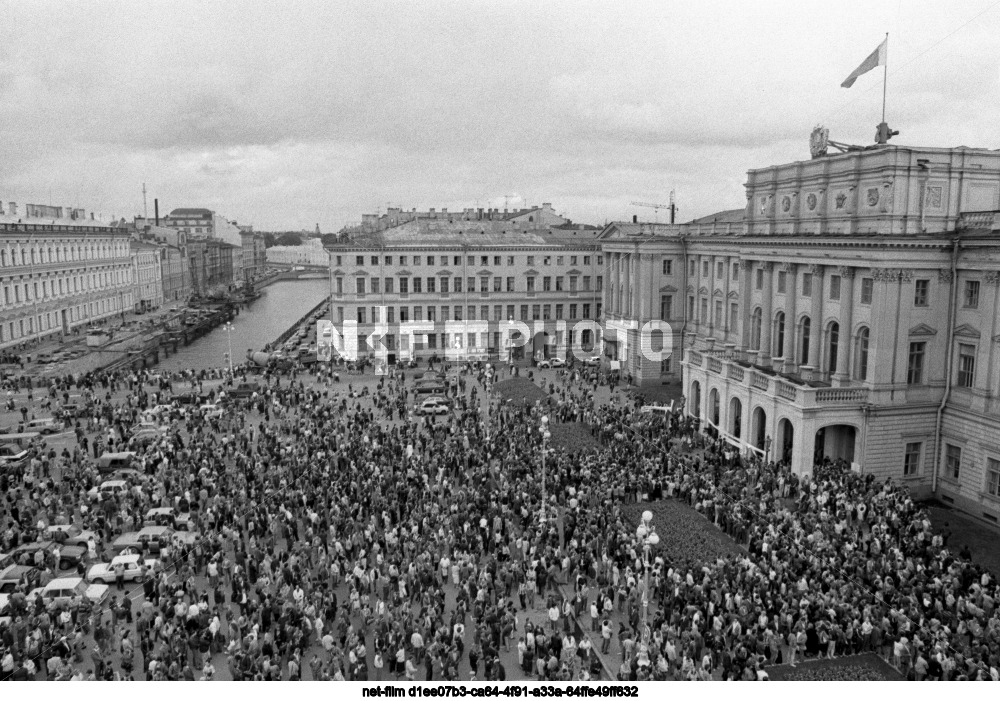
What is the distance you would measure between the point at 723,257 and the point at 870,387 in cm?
1961

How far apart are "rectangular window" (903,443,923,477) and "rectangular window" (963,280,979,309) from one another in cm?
606

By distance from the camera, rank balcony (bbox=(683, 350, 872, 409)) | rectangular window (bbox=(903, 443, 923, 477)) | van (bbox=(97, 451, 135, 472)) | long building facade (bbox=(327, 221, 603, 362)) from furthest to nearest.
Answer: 1. long building facade (bbox=(327, 221, 603, 362))
2. van (bbox=(97, 451, 135, 472))
3. rectangular window (bbox=(903, 443, 923, 477))
4. balcony (bbox=(683, 350, 872, 409))

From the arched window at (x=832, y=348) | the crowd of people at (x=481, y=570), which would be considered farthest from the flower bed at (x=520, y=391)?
the arched window at (x=832, y=348)

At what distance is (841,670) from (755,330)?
28919mm

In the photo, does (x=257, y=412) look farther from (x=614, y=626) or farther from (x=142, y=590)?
(x=614, y=626)

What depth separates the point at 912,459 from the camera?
34875 millimetres

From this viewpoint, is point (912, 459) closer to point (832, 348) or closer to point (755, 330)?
point (832, 348)

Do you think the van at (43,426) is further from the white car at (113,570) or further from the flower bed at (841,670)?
the flower bed at (841,670)

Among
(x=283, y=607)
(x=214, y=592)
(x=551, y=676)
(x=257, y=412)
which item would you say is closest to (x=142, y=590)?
(x=214, y=592)

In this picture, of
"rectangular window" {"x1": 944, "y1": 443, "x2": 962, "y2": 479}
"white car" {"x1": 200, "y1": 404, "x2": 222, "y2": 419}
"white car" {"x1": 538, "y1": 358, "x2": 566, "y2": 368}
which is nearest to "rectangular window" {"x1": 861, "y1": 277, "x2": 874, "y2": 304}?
"rectangular window" {"x1": 944, "y1": 443, "x2": 962, "y2": 479}

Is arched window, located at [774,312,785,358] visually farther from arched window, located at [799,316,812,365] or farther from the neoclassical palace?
arched window, located at [799,316,812,365]

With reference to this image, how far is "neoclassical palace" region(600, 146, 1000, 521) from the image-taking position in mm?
32906

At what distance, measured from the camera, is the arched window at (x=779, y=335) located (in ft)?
141

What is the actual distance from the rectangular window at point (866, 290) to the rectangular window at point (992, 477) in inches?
310
